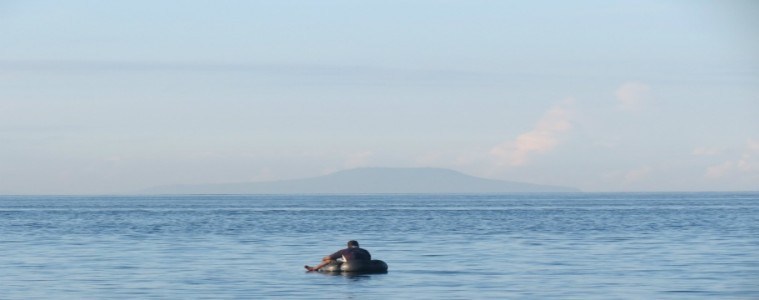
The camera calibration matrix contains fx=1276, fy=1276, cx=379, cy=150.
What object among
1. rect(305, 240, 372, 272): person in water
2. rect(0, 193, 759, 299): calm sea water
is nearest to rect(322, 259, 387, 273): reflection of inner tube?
rect(305, 240, 372, 272): person in water

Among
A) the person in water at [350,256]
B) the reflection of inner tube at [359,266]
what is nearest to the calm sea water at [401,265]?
the reflection of inner tube at [359,266]

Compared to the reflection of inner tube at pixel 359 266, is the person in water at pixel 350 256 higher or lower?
higher

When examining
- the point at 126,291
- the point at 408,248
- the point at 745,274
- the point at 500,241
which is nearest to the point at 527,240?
the point at 500,241

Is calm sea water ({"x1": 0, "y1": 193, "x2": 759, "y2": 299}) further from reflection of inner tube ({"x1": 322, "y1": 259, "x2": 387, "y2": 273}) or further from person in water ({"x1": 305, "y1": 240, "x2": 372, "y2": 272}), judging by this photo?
person in water ({"x1": 305, "y1": 240, "x2": 372, "y2": 272})

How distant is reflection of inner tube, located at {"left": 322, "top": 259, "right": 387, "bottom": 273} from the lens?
33094 mm

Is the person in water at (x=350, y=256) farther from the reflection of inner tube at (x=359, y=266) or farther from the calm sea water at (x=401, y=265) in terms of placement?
the calm sea water at (x=401, y=265)

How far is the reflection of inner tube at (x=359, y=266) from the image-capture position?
109 ft

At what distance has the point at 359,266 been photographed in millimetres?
33188

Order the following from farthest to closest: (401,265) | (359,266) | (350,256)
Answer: (401,265) → (350,256) → (359,266)

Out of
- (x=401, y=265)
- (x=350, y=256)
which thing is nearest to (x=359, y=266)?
(x=350, y=256)

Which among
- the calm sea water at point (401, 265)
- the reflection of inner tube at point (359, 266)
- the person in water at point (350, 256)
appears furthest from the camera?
the person in water at point (350, 256)

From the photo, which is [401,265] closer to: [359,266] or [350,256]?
[350,256]

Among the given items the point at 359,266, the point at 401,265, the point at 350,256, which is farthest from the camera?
the point at 401,265

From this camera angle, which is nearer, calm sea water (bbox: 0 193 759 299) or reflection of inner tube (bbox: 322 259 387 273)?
calm sea water (bbox: 0 193 759 299)
